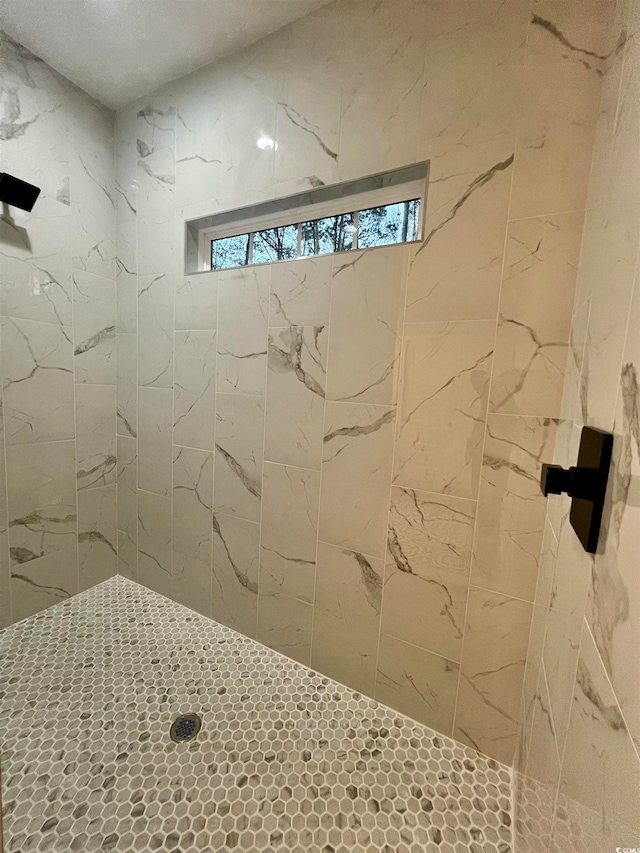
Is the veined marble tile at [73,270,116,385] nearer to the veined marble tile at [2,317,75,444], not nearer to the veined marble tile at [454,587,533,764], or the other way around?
the veined marble tile at [2,317,75,444]

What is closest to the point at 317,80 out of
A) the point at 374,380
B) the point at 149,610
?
the point at 374,380

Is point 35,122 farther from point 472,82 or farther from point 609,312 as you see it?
point 609,312

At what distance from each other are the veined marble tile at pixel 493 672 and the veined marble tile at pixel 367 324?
2.52 feet

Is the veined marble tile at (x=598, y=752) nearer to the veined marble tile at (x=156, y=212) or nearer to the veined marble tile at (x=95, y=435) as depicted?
the veined marble tile at (x=156, y=212)

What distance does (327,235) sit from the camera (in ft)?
4.66

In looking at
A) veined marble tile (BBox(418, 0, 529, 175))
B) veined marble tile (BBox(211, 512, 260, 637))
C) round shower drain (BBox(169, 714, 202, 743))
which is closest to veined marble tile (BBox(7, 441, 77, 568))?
veined marble tile (BBox(211, 512, 260, 637))

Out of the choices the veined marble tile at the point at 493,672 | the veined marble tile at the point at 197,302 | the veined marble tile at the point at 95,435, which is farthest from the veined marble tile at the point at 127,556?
the veined marble tile at the point at 493,672

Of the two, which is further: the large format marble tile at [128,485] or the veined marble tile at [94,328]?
the large format marble tile at [128,485]

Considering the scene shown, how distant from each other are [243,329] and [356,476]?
0.80 m

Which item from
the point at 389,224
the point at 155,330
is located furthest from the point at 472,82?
the point at 155,330

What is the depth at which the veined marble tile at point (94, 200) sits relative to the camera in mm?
1689

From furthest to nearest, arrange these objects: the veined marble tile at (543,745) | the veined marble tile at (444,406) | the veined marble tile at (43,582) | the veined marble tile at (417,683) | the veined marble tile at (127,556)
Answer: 1. the veined marble tile at (127,556)
2. the veined marble tile at (43,582)
3. the veined marble tile at (417,683)
4. the veined marble tile at (444,406)
5. the veined marble tile at (543,745)

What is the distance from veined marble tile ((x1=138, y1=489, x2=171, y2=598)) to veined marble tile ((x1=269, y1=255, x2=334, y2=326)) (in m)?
1.15

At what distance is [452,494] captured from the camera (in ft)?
3.82
